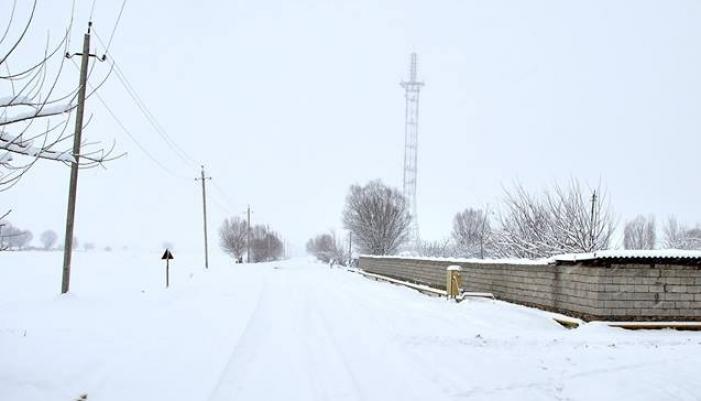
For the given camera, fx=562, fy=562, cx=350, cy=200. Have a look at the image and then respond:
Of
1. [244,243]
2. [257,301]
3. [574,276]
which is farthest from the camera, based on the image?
[244,243]

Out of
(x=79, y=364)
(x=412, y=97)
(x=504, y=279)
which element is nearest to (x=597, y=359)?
(x=79, y=364)

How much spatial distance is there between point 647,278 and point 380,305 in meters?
8.21

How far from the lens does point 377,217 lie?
7131 cm

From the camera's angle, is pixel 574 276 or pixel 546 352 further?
pixel 574 276

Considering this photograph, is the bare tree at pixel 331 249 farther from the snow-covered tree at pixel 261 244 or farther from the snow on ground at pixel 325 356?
the snow on ground at pixel 325 356

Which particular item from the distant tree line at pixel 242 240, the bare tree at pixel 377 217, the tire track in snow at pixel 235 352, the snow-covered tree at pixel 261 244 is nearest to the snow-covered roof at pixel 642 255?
the tire track in snow at pixel 235 352

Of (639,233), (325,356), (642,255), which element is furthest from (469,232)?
(325,356)

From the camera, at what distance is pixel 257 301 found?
2012 centimetres

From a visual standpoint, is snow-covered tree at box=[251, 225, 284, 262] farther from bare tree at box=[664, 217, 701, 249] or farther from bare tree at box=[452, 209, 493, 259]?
bare tree at box=[664, 217, 701, 249]

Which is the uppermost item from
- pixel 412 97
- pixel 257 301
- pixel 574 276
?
pixel 412 97

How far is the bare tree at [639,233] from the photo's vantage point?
7504 centimetres

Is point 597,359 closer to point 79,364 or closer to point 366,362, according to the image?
point 366,362

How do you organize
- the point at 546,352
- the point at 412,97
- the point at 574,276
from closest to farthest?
the point at 546,352 → the point at 574,276 → the point at 412,97

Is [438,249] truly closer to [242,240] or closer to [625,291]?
[242,240]
